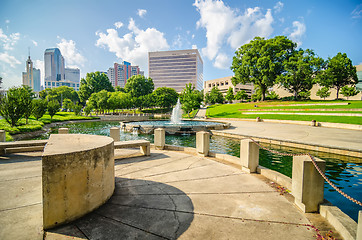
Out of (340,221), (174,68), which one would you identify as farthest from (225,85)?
(340,221)

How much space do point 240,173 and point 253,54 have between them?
187 ft

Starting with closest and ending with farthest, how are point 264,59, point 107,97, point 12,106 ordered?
point 12,106 < point 264,59 < point 107,97

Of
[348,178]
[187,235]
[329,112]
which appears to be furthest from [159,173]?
[329,112]

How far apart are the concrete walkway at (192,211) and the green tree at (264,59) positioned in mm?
52303

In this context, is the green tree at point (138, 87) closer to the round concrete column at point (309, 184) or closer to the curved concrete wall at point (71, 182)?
the curved concrete wall at point (71, 182)

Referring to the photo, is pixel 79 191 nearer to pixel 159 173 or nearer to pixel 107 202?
pixel 107 202

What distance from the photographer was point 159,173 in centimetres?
609

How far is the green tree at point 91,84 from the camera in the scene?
80500mm

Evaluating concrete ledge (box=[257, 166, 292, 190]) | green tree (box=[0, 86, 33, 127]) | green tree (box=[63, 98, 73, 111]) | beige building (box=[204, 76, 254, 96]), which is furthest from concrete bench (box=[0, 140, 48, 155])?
beige building (box=[204, 76, 254, 96])

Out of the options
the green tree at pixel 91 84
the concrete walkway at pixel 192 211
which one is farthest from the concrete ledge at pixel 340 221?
the green tree at pixel 91 84

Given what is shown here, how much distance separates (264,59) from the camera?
50625 millimetres

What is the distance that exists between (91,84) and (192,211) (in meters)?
90.5

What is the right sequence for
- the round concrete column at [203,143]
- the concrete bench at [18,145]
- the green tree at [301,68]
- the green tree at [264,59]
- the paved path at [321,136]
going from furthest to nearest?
the green tree at [264,59], the green tree at [301,68], the paved path at [321,136], the round concrete column at [203,143], the concrete bench at [18,145]

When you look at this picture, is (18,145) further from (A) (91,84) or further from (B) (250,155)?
(A) (91,84)
